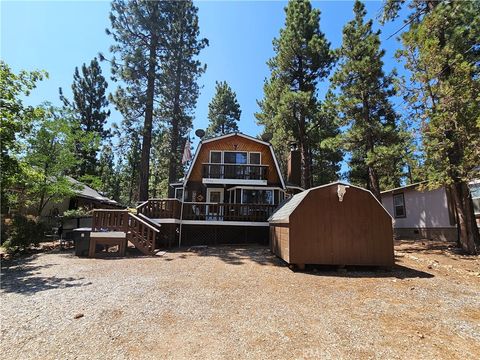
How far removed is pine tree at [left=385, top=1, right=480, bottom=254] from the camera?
33.9 ft

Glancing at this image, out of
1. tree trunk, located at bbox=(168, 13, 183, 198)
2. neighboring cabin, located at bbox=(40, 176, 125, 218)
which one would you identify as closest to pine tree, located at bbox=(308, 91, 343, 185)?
tree trunk, located at bbox=(168, 13, 183, 198)

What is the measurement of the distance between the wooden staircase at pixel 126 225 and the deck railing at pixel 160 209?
1973mm

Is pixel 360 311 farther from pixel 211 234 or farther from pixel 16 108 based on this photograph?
pixel 16 108

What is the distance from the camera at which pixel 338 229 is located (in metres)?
8.62

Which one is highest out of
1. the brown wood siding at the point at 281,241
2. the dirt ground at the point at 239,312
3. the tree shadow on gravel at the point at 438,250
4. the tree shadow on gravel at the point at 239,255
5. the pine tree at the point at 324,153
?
the pine tree at the point at 324,153

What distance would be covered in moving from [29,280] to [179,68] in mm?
18817

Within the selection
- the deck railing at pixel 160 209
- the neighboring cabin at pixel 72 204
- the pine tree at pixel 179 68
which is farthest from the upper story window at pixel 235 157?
the neighboring cabin at pixel 72 204

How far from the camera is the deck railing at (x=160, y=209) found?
1349 cm

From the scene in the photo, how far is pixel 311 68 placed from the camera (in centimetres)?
2173

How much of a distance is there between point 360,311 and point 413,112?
10.8 metres

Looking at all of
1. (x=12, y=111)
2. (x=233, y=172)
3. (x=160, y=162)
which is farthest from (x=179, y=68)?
(x=160, y=162)

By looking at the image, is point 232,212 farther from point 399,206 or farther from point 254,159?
point 399,206

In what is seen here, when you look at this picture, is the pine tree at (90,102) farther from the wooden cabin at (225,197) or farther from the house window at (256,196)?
the house window at (256,196)

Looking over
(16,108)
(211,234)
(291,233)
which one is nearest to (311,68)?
(211,234)
